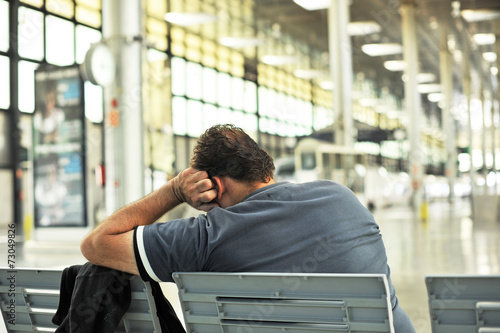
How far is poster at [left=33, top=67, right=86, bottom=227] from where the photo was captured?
10984 millimetres

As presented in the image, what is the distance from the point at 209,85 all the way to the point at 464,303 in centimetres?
2572

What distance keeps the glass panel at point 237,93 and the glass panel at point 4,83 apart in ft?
34.3

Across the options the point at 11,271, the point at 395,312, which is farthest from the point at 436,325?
the point at 11,271

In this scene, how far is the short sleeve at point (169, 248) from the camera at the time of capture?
195cm

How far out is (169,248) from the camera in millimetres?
1939

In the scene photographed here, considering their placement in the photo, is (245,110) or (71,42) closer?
(71,42)

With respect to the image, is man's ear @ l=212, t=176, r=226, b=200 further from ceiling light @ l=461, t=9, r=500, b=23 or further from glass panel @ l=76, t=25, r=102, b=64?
ceiling light @ l=461, t=9, r=500, b=23

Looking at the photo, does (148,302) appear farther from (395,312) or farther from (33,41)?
(33,41)

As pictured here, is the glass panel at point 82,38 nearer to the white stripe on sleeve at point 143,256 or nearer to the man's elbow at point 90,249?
the man's elbow at point 90,249

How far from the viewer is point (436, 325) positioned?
1887 millimetres

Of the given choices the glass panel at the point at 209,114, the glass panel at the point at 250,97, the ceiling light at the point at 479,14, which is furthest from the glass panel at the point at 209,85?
A: the ceiling light at the point at 479,14

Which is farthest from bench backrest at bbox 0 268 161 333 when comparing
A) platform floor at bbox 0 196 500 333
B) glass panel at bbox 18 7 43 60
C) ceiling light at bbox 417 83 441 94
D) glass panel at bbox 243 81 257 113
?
ceiling light at bbox 417 83 441 94

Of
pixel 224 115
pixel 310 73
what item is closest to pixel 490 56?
pixel 224 115

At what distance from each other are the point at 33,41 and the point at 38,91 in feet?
32.8
